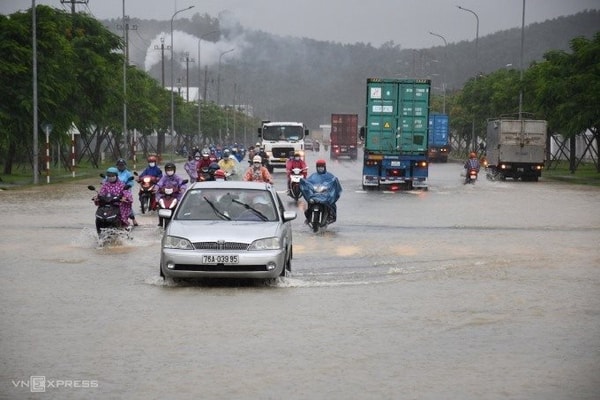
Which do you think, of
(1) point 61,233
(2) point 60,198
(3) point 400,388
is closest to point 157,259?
(1) point 61,233

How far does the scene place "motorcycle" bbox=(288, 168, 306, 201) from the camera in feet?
105

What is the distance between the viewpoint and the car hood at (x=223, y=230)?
1412 cm

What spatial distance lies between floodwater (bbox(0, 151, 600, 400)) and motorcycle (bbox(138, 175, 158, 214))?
5.27 metres

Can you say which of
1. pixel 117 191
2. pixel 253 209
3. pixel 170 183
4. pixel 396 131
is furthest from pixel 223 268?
pixel 396 131

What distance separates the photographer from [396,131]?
139ft

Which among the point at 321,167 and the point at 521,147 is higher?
the point at 321,167

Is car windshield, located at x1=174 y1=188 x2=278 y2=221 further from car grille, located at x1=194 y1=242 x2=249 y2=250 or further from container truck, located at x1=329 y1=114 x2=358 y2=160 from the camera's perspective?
container truck, located at x1=329 y1=114 x2=358 y2=160

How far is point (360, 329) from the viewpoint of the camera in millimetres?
10906

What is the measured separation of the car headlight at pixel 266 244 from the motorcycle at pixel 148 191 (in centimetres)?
1357

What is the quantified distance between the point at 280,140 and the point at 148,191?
31.9 m

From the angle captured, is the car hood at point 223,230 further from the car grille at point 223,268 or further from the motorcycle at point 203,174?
the motorcycle at point 203,174

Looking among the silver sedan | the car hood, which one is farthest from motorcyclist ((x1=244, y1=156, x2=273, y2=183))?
the car hood

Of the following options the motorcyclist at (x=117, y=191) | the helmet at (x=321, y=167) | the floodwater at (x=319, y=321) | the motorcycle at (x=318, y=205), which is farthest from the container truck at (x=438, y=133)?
the motorcyclist at (x=117, y=191)

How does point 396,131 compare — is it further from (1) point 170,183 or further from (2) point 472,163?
(1) point 170,183
